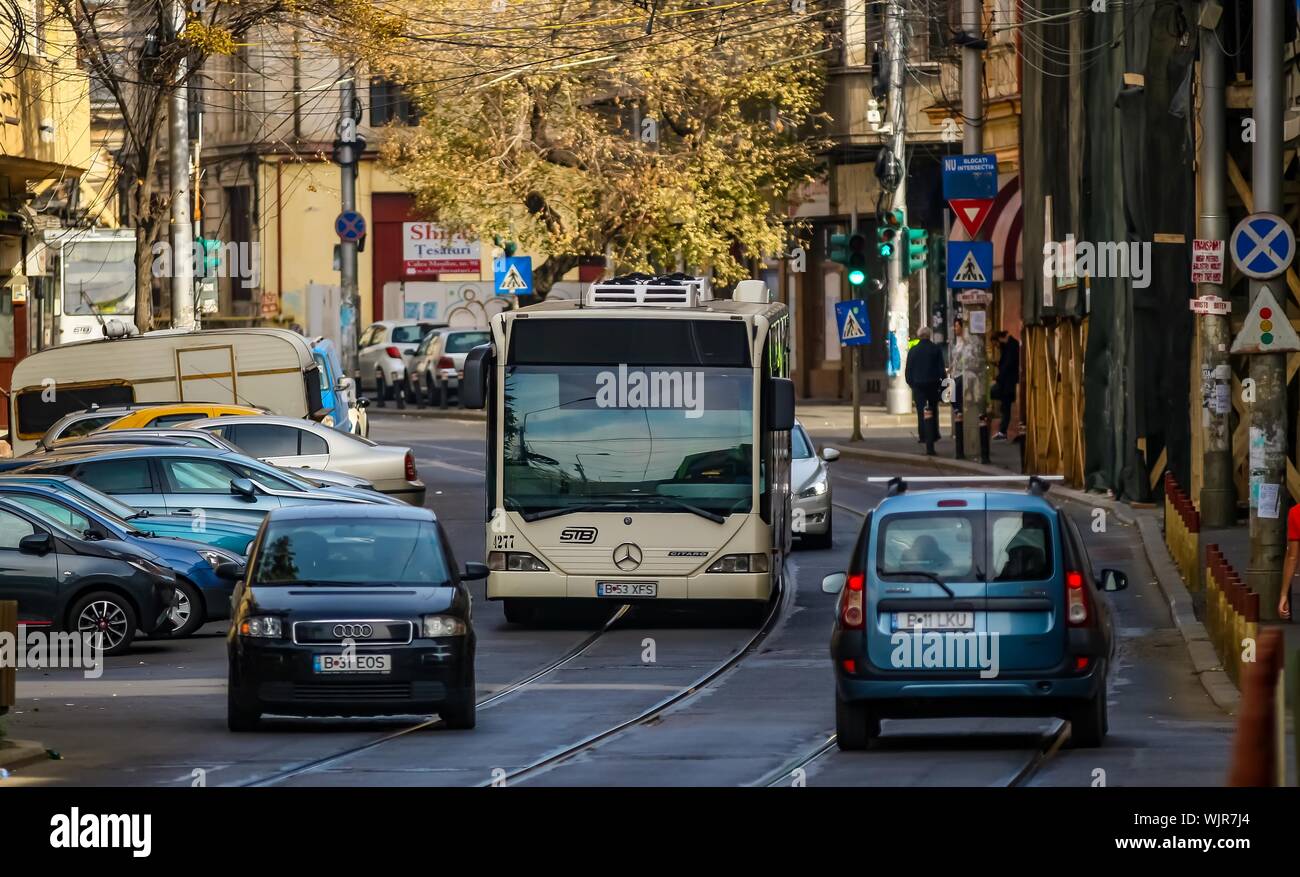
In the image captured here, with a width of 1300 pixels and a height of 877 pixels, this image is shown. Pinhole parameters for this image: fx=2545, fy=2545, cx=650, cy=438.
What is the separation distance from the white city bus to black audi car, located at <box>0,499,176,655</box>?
2.99 m

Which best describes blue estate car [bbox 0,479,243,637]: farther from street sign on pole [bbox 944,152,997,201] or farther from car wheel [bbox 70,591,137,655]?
street sign on pole [bbox 944,152,997,201]

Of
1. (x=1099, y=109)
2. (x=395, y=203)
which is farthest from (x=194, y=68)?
(x=395, y=203)

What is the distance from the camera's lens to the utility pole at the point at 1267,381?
20.5 metres

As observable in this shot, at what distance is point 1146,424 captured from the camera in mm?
31969

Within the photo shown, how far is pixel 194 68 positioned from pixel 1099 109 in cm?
1223

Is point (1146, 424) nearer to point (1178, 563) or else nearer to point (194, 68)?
point (1178, 563)

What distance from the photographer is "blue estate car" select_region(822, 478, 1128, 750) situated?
1422 centimetres

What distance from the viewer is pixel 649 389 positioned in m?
21.9

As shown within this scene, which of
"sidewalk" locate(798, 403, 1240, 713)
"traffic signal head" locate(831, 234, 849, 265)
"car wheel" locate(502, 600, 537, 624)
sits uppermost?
"traffic signal head" locate(831, 234, 849, 265)

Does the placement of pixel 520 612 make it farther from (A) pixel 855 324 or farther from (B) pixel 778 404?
(A) pixel 855 324

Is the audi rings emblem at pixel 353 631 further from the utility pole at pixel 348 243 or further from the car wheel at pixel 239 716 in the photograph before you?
the utility pole at pixel 348 243

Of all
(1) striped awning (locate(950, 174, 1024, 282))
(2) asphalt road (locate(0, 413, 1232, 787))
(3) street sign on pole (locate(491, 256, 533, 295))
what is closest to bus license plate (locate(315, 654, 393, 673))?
(2) asphalt road (locate(0, 413, 1232, 787))

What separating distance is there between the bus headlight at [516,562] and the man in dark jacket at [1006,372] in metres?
22.8

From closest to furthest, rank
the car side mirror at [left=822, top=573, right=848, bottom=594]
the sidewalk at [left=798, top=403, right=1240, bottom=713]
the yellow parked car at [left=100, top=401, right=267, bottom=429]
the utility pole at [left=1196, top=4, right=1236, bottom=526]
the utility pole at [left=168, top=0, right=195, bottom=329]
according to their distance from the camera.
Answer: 1. the car side mirror at [left=822, top=573, right=848, bottom=594]
2. the sidewalk at [left=798, top=403, right=1240, bottom=713]
3. the utility pole at [left=1196, top=4, right=1236, bottom=526]
4. the yellow parked car at [left=100, top=401, right=267, bottom=429]
5. the utility pole at [left=168, top=0, right=195, bottom=329]
